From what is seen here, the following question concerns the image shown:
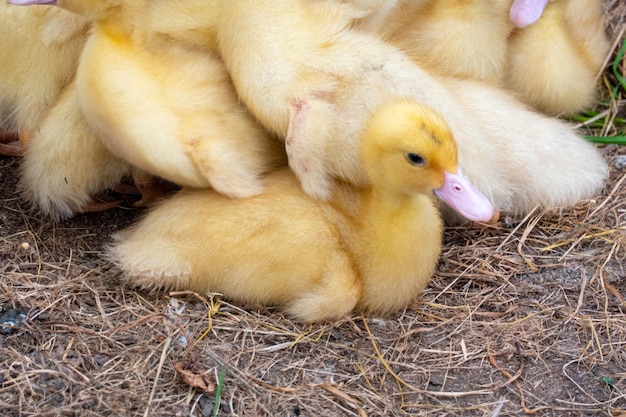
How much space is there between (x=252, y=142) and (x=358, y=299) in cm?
59

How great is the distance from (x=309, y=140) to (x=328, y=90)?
0.52 feet

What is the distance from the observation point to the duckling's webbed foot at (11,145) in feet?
11.3

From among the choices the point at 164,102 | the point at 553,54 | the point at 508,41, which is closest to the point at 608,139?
the point at 553,54

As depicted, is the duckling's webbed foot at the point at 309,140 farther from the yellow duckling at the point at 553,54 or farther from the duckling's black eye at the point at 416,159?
the yellow duckling at the point at 553,54

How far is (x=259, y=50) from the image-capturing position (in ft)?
9.14

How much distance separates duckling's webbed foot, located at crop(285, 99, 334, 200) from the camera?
271 cm

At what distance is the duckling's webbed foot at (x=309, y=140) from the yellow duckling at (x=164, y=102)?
0.18m

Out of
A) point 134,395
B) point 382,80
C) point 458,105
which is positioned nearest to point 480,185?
point 458,105

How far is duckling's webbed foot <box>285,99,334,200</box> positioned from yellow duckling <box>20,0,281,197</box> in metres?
0.18

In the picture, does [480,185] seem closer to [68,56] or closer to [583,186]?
[583,186]

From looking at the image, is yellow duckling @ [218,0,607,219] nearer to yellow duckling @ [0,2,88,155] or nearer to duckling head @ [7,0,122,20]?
duckling head @ [7,0,122,20]

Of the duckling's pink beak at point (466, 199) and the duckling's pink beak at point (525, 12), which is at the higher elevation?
the duckling's pink beak at point (525, 12)

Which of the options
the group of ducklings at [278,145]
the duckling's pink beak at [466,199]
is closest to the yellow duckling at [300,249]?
the group of ducklings at [278,145]

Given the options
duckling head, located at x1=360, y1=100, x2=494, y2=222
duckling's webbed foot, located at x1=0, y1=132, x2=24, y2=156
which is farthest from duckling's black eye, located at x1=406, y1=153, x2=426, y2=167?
duckling's webbed foot, located at x1=0, y1=132, x2=24, y2=156
